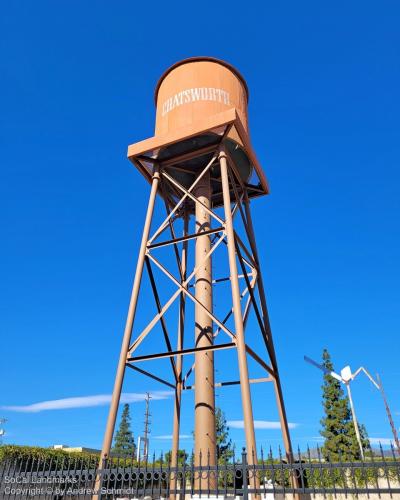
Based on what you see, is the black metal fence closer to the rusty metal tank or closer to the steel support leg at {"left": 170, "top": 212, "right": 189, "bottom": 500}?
the steel support leg at {"left": 170, "top": 212, "right": 189, "bottom": 500}

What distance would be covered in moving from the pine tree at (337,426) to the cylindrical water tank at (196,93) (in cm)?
2614

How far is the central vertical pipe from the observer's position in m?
9.26

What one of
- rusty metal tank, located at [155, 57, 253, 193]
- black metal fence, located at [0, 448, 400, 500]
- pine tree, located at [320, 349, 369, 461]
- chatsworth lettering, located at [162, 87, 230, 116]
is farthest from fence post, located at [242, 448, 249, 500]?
pine tree, located at [320, 349, 369, 461]

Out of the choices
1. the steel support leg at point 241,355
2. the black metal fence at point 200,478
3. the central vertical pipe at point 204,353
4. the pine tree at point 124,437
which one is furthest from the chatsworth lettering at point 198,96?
the pine tree at point 124,437

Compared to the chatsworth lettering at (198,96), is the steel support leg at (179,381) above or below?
below

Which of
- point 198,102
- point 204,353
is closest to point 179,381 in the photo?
point 204,353

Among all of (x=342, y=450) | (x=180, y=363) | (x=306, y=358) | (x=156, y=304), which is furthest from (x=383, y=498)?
(x=156, y=304)

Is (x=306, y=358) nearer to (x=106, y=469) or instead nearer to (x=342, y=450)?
(x=342, y=450)

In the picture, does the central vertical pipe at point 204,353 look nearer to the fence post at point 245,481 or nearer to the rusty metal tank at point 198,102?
the rusty metal tank at point 198,102

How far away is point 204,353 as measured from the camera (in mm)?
9922

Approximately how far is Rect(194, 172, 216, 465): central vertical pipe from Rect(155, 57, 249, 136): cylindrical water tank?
179 cm

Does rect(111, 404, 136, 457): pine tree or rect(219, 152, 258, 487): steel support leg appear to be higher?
rect(111, 404, 136, 457): pine tree

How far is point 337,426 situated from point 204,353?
82.5 ft

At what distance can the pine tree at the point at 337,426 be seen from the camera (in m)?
29.4
